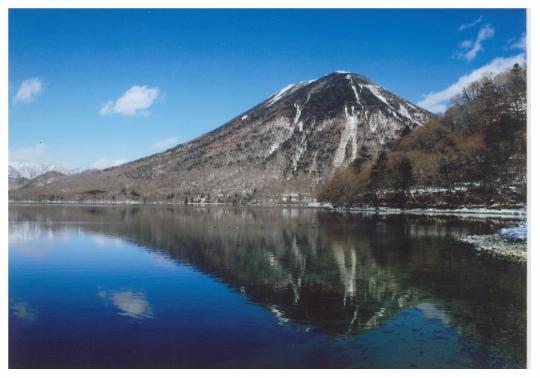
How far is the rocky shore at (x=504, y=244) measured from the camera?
78.1 ft

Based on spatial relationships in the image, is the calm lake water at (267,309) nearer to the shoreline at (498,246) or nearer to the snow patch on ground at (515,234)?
the shoreline at (498,246)

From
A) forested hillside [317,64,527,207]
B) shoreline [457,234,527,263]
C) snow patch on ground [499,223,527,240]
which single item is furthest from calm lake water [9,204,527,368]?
forested hillside [317,64,527,207]

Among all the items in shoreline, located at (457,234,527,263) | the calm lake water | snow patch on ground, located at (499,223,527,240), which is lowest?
the calm lake water

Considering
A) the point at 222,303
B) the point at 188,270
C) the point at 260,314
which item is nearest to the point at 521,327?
the point at 260,314

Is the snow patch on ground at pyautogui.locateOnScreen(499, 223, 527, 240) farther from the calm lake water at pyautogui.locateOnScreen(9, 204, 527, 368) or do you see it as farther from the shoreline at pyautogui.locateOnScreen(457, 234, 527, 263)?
the calm lake water at pyautogui.locateOnScreen(9, 204, 527, 368)

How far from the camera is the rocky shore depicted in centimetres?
2380

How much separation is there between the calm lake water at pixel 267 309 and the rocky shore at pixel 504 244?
53.1 inches

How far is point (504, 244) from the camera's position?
89.0 feet

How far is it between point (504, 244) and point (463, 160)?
50949mm

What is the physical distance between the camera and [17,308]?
49.8 feet

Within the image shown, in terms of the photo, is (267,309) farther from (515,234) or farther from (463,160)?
(463,160)

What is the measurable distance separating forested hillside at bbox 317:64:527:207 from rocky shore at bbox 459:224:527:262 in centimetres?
2661

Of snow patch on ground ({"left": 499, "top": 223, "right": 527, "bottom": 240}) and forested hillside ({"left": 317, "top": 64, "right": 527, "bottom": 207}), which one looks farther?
forested hillside ({"left": 317, "top": 64, "right": 527, "bottom": 207})

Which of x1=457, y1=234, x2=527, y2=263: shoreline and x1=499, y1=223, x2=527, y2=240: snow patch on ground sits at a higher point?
x1=499, y1=223, x2=527, y2=240: snow patch on ground
